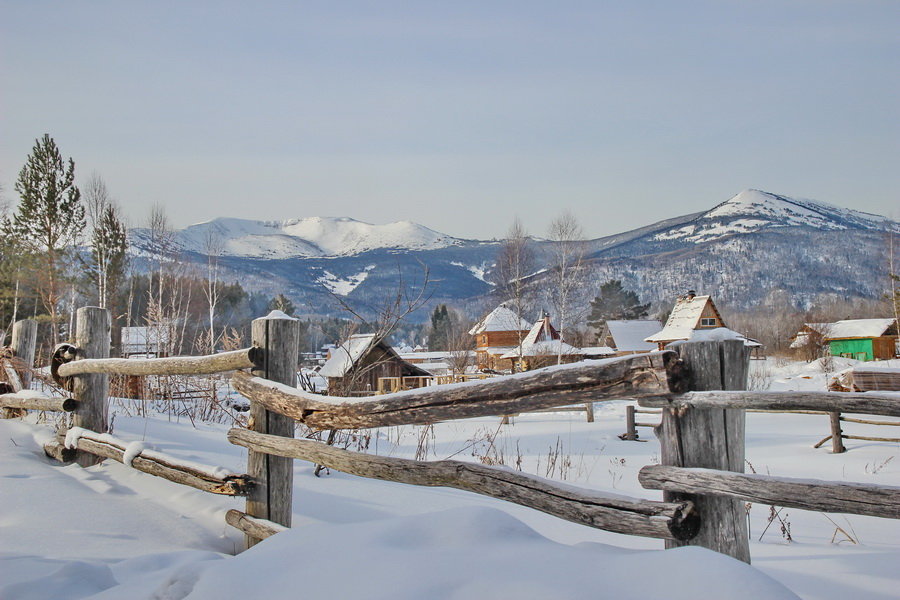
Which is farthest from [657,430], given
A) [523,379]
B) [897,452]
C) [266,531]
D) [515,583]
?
[897,452]

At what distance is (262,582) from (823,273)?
601ft

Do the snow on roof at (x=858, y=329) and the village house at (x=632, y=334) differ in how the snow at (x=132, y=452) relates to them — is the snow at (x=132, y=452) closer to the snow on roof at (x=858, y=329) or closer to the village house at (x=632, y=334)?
the village house at (x=632, y=334)

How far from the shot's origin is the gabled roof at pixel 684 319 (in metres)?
37.1

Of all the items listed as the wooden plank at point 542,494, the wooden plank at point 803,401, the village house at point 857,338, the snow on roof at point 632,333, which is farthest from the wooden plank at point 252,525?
the village house at point 857,338

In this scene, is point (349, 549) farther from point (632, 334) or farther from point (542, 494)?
point (632, 334)

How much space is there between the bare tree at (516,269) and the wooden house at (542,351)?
5.22ft

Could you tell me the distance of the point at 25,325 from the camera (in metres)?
7.96

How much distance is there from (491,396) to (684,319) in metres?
38.1

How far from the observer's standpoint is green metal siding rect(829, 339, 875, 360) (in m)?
46.6

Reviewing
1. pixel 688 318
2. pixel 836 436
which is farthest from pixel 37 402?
pixel 688 318

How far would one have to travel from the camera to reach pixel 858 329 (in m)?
47.9

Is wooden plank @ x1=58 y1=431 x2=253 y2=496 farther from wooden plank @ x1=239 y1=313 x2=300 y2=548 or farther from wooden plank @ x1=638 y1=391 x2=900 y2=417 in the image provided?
wooden plank @ x1=638 y1=391 x2=900 y2=417

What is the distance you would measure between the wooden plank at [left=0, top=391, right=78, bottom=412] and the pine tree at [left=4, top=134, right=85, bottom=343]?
24741 mm

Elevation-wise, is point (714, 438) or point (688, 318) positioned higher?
point (688, 318)
